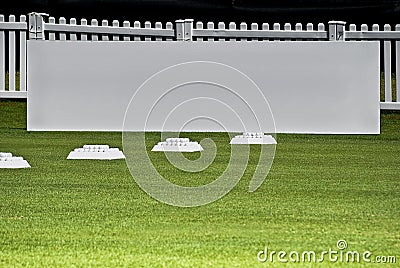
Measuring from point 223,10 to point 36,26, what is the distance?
311 centimetres

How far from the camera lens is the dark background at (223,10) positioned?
14.6 meters

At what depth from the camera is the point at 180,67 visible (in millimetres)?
10258

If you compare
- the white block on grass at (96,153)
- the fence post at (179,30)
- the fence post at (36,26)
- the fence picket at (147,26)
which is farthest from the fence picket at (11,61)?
the white block on grass at (96,153)

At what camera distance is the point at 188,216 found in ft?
14.1

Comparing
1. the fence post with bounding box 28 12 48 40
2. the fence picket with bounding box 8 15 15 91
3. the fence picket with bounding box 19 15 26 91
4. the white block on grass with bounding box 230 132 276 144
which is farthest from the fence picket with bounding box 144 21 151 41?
the white block on grass with bounding box 230 132 276 144

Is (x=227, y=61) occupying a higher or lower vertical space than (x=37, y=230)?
higher

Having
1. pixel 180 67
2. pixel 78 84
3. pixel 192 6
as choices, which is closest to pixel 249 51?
pixel 180 67

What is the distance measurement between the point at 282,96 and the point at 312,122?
1.29 feet

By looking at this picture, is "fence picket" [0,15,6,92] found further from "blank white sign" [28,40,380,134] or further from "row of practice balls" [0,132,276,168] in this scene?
"row of practice balls" [0,132,276,168]

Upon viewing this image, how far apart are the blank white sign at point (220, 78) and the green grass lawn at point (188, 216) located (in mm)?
3178

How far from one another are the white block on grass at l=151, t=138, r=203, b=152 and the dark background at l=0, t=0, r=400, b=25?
7081 mm

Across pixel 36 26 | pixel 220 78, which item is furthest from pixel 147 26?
pixel 220 78

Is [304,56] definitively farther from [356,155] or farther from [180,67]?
[356,155]

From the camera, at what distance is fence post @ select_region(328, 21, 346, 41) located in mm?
12867
